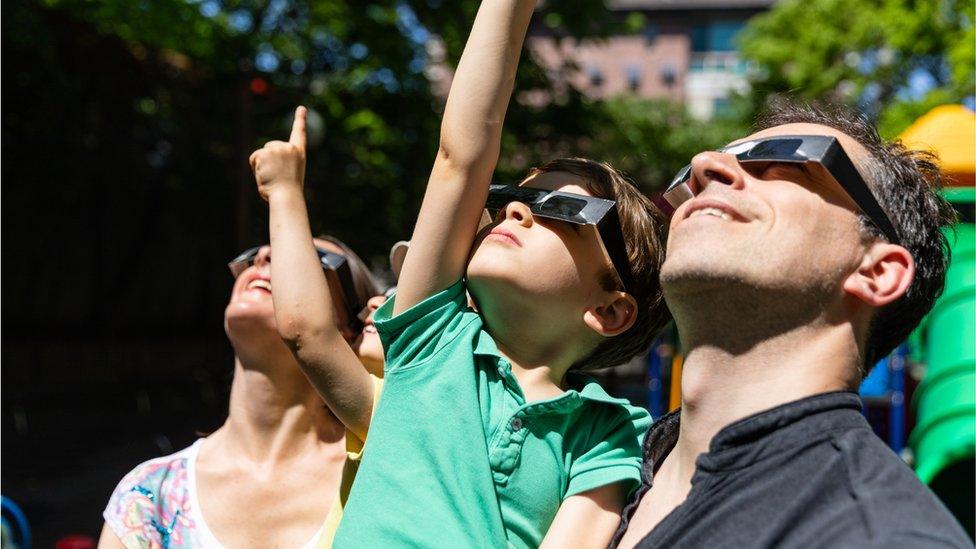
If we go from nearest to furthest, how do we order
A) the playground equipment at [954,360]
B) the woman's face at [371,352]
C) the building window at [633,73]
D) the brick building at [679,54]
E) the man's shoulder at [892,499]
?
1. the man's shoulder at [892,499]
2. the woman's face at [371,352]
3. the playground equipment at [954,360]
4. the brick building at [679,54]
5. the building window at [633,73]

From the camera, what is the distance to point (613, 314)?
6.81 feet

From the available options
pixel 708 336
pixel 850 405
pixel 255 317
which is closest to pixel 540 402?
pixel 708 336

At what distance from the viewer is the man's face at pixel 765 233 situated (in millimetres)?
1662

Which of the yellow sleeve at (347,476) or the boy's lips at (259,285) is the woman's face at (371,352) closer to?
the yellow sleeve at (347,476)

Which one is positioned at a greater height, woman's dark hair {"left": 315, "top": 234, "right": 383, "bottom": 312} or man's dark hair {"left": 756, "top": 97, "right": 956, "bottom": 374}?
man's dark hair {"left": 756, "top": 97, "right": 956, "bottom": 374}

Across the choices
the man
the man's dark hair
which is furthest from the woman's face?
the man's dark hair

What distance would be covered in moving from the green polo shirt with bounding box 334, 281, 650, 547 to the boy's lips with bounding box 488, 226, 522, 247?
0.14m

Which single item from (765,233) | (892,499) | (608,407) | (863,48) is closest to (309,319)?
(608,407)

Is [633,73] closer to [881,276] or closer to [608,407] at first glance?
[608,407]

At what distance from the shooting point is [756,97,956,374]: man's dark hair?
181cm

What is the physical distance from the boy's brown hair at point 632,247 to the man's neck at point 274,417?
0.99 meters

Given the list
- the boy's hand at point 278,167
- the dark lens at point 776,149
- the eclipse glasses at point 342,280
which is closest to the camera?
the dark lens at point 776,149

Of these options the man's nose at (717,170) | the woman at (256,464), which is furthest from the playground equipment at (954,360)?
the woman at (256,464)

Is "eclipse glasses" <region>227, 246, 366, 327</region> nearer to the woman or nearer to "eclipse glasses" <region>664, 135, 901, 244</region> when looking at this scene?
the woman
